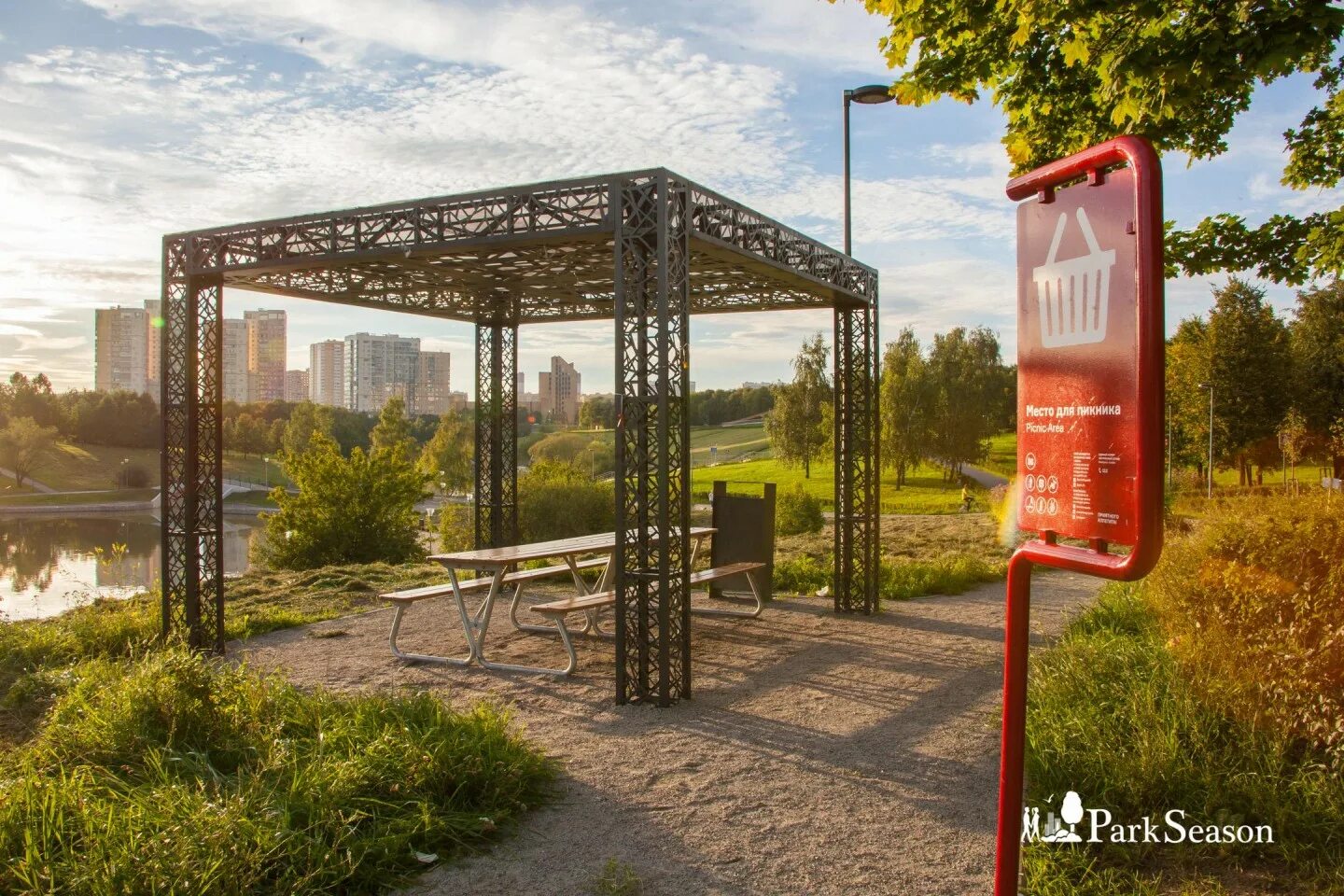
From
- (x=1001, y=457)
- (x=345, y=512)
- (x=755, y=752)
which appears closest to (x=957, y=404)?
(x=1001, y=457)

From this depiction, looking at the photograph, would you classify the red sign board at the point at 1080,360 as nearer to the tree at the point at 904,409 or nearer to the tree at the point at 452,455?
the tree at the point at 904,409

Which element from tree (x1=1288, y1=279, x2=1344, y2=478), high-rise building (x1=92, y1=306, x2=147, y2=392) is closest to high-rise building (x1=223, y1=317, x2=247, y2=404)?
high-rise building (x1=92, y1=306, x2=147, y2=392)

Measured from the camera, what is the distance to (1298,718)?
14.7ft

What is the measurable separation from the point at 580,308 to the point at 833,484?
77.2 ft

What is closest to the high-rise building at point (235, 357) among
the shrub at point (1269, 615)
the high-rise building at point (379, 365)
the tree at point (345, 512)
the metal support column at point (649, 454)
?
the high-rise building at point (379, 365)

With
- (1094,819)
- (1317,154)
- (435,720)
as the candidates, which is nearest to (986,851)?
(1094,819)

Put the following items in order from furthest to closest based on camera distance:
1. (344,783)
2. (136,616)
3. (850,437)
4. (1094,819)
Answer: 1. (850,437)
2. (136,616)
3. (344,783)
4. (1094,819)

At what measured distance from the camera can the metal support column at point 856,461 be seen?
10.8 m

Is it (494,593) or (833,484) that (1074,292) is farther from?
(833,484)

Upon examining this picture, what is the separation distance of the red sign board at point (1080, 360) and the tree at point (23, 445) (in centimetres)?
4466

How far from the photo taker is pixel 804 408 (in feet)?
131

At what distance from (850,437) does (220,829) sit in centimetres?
810

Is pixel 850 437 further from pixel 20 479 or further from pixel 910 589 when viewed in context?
pixel 20 479

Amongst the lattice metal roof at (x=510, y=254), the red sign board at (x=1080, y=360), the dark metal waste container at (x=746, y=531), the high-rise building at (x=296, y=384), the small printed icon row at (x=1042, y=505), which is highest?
the high-rise building at (x=296, y=384)
